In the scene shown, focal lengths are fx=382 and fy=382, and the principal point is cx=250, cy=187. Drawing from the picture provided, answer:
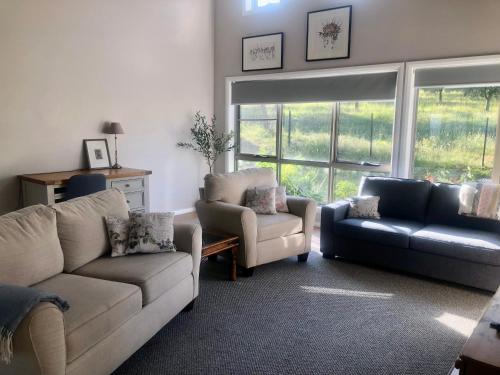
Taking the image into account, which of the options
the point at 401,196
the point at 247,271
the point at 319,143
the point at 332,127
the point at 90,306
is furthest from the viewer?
the point at 319,143

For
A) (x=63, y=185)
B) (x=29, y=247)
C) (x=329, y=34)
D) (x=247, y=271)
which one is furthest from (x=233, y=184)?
(x=329, y=34)

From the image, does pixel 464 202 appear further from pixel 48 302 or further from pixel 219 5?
pixel 219 5

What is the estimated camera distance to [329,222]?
3.88m

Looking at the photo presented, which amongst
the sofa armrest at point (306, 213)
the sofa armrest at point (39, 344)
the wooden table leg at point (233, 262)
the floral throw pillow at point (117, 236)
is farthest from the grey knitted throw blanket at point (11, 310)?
the sofa armrest at point (306, 213)

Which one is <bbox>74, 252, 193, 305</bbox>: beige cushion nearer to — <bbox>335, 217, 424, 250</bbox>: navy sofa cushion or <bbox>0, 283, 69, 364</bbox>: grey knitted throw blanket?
<bbox>0, 283, 69, 364</bbox>: grey knitted throw blanket

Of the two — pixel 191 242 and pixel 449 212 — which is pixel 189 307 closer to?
pixel 191 242

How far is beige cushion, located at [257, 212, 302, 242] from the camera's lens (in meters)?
3.50

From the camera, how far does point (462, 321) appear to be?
2.71 metres

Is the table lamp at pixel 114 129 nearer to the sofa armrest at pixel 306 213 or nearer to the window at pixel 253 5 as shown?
the sofa armrest at pixel 306 213

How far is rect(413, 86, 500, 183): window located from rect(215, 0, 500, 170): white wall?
442 mm

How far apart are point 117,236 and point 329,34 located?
3.66 metres

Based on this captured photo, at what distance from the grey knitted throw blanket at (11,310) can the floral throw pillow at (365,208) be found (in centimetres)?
306

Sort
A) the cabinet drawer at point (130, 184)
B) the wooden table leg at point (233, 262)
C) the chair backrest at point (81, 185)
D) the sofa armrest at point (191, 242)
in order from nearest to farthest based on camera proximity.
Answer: the sofa armrest at point (191, 242)
the wooden table leg at point (233, 262)
the chair backrest at point (81, 185)
the cabinet drawer at point (130, 184)

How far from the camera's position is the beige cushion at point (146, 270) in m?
2.21
